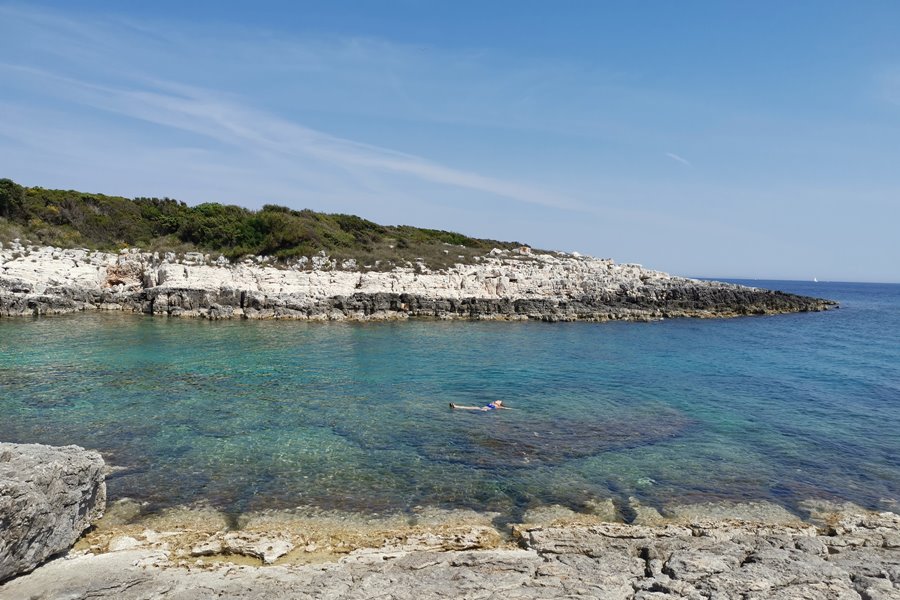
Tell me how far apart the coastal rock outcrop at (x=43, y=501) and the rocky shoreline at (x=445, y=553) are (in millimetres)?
35

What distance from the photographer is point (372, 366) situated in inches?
909

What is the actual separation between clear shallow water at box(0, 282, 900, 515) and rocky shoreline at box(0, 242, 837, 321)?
7559mm

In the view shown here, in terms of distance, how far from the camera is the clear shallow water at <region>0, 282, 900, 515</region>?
11.1m

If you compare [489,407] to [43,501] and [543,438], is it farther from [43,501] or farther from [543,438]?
[43,501]

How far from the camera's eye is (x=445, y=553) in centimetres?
791

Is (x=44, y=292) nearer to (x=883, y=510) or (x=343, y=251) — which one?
(x=343, y=251)

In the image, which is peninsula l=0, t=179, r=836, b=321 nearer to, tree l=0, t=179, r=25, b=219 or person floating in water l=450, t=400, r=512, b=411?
tree l=0, t=179, r=25, b=219

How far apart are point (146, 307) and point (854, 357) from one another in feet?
160

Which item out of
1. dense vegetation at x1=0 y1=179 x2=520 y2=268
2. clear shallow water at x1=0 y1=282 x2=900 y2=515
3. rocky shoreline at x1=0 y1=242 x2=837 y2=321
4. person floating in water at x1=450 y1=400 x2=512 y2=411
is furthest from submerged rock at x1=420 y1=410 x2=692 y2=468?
dense vegetation at x1=0 y1=179 x2=520 y2=268

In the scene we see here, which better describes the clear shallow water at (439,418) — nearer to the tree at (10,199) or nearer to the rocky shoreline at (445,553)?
the rocky shoreline at (445,553)

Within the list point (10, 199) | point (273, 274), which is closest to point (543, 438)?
point (273, 274)

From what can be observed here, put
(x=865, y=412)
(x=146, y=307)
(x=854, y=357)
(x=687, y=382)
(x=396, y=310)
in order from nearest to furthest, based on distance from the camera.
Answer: (x=865, y=412)
(x=687, y=382)
(x=854, y=357)
(x=146, y=307)
(x=396, y=310)

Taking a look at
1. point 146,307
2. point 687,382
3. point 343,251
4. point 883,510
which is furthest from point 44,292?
point 883,510

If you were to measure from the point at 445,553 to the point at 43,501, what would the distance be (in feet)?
20.3
